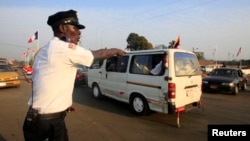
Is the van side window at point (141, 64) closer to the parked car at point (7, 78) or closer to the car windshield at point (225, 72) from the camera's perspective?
the parked car at point (7, 78)

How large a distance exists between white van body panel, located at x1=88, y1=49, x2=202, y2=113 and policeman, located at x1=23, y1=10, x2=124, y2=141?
4299mm

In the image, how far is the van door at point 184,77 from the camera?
641 cm

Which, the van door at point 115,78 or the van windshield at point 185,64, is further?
the van door at point 115,78

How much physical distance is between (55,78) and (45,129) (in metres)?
0.49

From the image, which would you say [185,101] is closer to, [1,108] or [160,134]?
[160,134]

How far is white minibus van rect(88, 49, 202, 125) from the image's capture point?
6.40 m

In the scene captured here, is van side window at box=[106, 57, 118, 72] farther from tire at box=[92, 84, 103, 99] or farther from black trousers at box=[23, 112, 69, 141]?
black trousers at box=[23, 112, 69, 141]

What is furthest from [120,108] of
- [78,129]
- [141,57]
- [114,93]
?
[78,129]

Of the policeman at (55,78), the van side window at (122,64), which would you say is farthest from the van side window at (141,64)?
the policeman at (55,78)

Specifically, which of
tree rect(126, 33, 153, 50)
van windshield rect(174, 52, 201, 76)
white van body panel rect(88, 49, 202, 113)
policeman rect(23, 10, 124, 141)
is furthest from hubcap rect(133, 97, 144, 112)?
tree rect(126, 33, 153, 50)

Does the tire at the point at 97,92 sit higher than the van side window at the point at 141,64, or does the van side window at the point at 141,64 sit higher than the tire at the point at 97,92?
the van side window at the point at 141,64

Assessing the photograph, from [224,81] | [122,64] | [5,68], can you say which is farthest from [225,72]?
[5,68]

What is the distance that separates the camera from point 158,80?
6621mm

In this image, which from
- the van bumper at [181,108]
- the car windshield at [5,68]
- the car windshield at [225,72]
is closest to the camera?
the van bumper at [181,108]
